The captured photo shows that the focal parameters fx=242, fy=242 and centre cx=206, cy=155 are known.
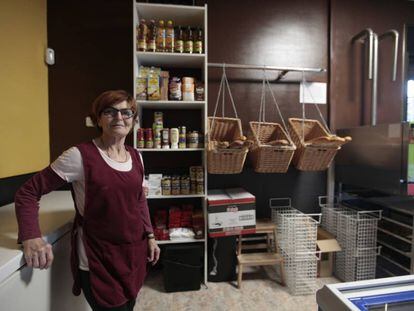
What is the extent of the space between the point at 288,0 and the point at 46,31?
2.27 m

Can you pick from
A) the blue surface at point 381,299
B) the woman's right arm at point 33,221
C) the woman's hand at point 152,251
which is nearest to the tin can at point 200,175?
the woman's hand at point 152,251

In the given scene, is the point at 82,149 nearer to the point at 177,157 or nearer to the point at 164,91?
the point at 164,91

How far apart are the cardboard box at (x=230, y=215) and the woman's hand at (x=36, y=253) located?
3.88ft

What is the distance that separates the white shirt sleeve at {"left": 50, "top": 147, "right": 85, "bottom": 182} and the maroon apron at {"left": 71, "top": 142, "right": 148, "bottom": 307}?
0.02 meters

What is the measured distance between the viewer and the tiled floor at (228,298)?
1.78 m

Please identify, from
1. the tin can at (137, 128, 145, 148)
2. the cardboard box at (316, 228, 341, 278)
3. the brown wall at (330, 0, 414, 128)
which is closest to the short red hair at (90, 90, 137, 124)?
the tin can at (137, 128, 145, 148)

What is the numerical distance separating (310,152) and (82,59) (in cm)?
215

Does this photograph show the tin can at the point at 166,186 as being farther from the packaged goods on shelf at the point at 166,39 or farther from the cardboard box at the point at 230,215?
the packaged goods on shelf at the point at 166,39

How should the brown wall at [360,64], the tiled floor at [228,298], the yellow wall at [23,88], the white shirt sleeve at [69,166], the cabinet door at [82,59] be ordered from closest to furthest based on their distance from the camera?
the white shirt sleeve at [69,166] < the yellow wall at [23,88] < the tiled floor at [228,298] < the cabinet door at [82,59] < the brown wall at [360,64]

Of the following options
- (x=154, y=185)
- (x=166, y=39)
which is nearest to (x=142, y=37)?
(x=166, y=39)

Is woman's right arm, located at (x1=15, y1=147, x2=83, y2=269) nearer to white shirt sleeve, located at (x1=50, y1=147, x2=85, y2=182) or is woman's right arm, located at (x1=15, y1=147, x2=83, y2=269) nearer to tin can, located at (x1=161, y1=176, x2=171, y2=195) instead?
white shirt sleeve, located at (x1=50, y1=147, x2=85, y2=182)

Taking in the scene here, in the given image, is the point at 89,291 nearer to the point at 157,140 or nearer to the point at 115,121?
the point at 115,121

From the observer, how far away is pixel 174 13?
199cm


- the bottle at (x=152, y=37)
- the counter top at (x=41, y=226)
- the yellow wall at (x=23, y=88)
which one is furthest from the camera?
the bottle at (x=152, y=37)
